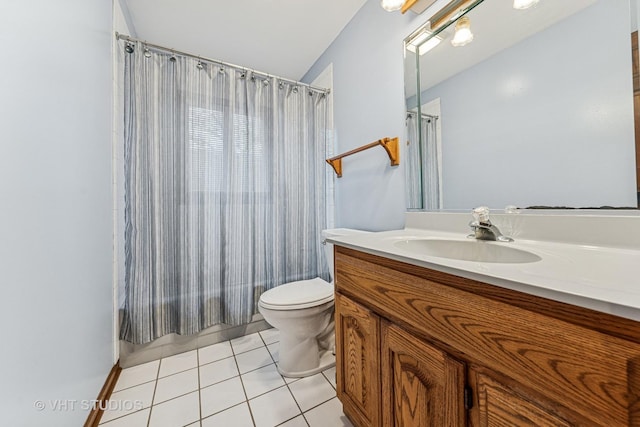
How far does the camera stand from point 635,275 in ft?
1.41

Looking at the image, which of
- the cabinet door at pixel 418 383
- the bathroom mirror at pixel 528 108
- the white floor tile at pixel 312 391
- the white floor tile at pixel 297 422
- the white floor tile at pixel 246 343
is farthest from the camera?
the white floor tile at pixel 246 343

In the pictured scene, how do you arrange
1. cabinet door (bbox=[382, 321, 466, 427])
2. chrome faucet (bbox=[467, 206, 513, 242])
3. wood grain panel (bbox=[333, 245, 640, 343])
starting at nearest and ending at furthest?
1. wood grain panel (bbox=[333, 245, 640, 343])
2. cabinet door (bbox=[382, 321, 466, 427])
3. chrome faucet (bbox=[467, 206, 513, 242])

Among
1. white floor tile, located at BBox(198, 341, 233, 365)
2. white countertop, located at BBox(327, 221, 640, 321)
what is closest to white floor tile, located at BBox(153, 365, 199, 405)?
white floor tile, located at BBox(198, 341, 233, 365)

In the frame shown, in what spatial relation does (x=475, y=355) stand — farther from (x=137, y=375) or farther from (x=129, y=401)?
(x=137, y=375)

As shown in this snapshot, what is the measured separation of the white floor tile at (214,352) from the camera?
1503mm

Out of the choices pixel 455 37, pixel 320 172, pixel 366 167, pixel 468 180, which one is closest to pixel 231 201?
pixel 320 172

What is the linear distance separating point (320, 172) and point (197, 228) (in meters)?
1.01

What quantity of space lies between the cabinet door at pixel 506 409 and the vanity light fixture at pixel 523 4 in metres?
1.22

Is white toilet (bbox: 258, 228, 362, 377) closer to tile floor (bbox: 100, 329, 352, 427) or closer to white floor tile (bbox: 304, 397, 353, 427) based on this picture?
tile floor (bbox: 100, 329, 352, 427)

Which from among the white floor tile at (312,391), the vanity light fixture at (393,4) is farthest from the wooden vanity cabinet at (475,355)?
the vanity light fixture at (393,4)

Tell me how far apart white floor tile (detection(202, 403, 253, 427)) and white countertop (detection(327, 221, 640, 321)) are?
1.00m

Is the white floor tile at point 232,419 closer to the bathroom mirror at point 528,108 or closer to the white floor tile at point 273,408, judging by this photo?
the white floor tile at point 273,408

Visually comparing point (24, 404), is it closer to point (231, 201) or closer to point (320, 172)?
point (231, 201)

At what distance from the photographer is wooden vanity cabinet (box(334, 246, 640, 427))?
34 cm
